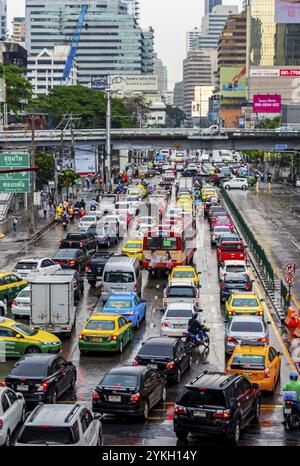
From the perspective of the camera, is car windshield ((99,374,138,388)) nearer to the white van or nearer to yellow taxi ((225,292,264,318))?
yellow taxi ((225,292,264,318))

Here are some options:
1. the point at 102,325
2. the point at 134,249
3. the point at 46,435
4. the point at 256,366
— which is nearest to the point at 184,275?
the point at 134,249

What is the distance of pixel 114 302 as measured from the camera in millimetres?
37938

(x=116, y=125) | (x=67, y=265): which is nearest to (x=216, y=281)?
(x=67, y=265)

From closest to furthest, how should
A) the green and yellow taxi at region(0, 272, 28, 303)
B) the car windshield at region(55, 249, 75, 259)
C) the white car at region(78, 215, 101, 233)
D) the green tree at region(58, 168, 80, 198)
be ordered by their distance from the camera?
the green and yellow taxi at region(0, 272, 28, 303), the car windshield at region(55, 249, 75, 259), the white car at region(78, 215, 101, 233), the green tree at region(58, 168, 80, 198)

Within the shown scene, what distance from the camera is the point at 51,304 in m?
36.2

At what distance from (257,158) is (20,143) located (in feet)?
278

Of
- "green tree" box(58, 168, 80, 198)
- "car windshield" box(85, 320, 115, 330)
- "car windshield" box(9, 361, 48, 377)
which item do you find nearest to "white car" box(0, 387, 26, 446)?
"car windshield" box(9, 361, 48, 377)

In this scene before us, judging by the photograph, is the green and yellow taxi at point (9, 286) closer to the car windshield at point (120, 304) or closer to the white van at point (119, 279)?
the white van at point (119, 279)

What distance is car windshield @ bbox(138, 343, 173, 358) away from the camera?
2894 centimetres

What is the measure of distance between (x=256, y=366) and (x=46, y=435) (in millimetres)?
9591

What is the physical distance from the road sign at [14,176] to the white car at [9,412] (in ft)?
145

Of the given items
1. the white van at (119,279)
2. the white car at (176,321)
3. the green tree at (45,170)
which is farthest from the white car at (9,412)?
the green tree at (45,170)

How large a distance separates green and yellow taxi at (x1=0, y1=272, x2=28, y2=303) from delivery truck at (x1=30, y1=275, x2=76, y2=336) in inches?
294

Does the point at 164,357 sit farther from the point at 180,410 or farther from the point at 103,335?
the point at 180,410
